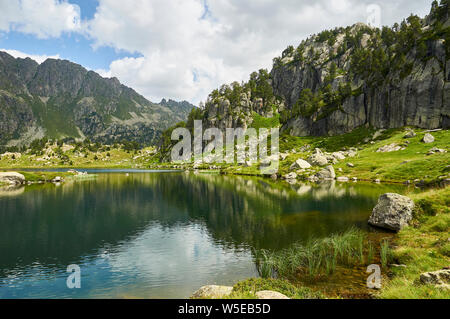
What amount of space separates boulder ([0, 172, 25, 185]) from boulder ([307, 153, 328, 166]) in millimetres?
138954

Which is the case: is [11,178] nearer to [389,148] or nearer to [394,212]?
[394,212]

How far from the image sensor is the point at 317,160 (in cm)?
12588

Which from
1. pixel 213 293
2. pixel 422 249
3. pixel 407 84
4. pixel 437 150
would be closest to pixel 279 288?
pixel 213 293

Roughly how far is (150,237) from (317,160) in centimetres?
10511

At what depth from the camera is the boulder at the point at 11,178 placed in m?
108

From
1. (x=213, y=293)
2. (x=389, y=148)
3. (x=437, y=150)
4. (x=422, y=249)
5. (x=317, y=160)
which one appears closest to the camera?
(x=213, y=293)

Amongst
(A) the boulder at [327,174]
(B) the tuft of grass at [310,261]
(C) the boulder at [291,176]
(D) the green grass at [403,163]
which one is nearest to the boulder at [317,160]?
(D) the green grass at [403,163]

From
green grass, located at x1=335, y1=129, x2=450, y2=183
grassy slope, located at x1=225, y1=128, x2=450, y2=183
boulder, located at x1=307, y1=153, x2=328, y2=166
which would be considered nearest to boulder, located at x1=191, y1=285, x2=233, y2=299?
green grass, located at x1=335, y1=129, x2=450, y2=183

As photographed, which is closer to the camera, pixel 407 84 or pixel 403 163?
pixel 403 163

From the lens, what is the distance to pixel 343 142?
547ft

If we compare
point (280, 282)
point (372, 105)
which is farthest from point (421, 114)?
point (280, 282)

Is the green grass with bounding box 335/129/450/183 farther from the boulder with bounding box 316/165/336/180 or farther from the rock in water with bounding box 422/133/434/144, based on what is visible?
the boulder with bounding box 316/165/336/180

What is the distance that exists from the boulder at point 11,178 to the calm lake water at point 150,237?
Answer: 165 ft
